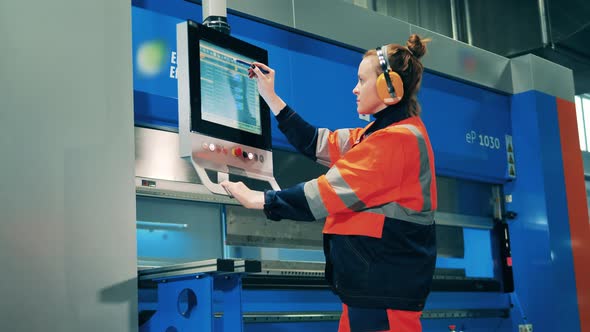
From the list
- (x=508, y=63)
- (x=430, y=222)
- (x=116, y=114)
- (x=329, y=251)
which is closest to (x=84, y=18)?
(x=116, y=114)

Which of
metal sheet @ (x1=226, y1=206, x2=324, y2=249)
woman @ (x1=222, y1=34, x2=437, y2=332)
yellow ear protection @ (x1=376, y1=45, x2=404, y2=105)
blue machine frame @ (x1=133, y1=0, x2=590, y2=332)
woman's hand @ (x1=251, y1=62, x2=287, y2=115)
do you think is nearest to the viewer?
woman @ (x1=222, y1=34, x2=437, y2=332)

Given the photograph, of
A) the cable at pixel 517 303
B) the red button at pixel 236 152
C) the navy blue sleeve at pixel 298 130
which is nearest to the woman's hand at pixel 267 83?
the navy blue sleeve at pixel 298 130

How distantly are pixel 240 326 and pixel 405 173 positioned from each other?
2.43 ft

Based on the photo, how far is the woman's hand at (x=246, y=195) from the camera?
2719 mm

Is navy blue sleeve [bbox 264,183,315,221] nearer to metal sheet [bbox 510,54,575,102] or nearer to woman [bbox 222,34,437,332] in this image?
woman [bbox 222,34,437,332]

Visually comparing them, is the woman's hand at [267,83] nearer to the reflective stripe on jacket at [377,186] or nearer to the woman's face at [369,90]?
the woman's face at [369,90]

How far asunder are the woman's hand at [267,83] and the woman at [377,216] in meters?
0.48

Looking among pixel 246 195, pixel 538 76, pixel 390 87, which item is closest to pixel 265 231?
pixel 246 195

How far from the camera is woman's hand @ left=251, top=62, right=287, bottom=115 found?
3113 millimetres

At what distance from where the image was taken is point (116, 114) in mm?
2898

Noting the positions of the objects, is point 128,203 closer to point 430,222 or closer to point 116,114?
point 116,114

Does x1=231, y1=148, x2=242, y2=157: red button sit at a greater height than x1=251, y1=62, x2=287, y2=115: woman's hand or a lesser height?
lesser

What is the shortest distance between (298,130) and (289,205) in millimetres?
591

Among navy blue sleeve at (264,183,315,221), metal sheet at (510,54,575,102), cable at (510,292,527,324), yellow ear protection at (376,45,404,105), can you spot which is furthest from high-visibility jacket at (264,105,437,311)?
metal sheet at (510,54,575,102)
